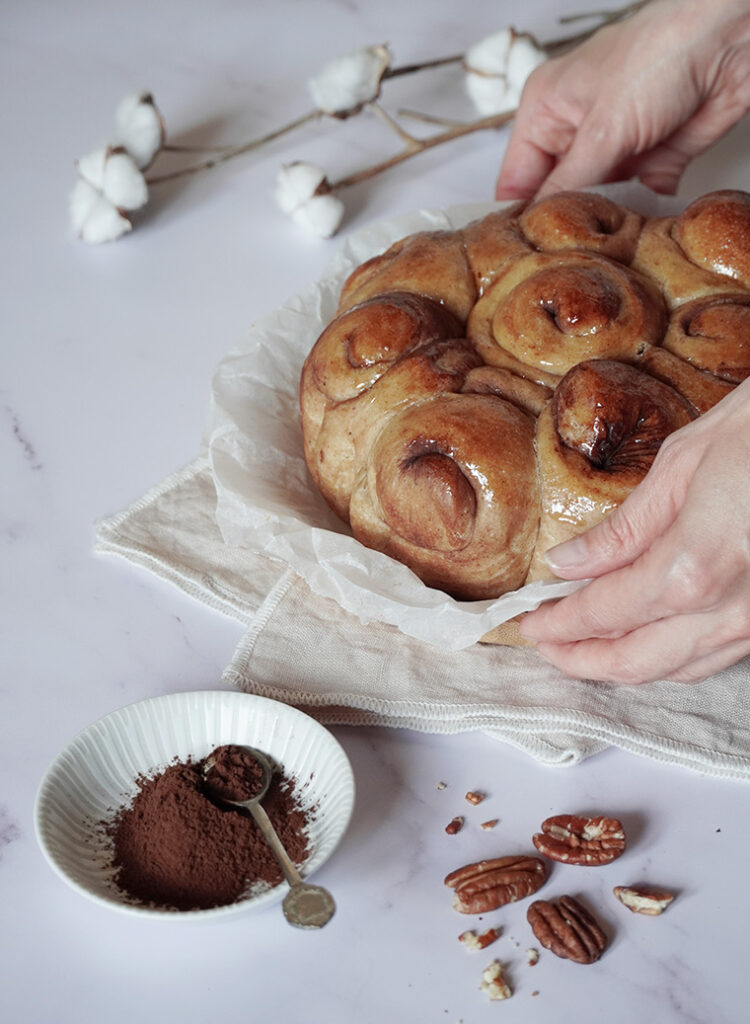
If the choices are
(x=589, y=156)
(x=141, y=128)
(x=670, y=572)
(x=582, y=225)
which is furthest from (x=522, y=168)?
(x=670, y=572)

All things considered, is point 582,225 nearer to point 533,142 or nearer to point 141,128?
point 533,142

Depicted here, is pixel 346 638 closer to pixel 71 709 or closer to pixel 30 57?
pixel 71 709

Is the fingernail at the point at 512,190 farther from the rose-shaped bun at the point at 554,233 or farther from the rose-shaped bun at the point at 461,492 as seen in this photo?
the rose-shaped bun at the point at 461,492

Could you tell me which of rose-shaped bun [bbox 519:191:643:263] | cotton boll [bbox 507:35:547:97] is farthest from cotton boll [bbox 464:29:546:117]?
rose-shaped bun [bbox 519:191:643:263]

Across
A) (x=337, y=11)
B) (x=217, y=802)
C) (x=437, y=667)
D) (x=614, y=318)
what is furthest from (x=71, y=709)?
(x=337, y=11)

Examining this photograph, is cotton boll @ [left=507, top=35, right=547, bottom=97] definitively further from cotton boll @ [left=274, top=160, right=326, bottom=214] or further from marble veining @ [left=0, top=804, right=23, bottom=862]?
marble veining @ [left=0, top=804, right=23, bottom=862]

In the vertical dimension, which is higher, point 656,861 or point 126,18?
point 126,18
